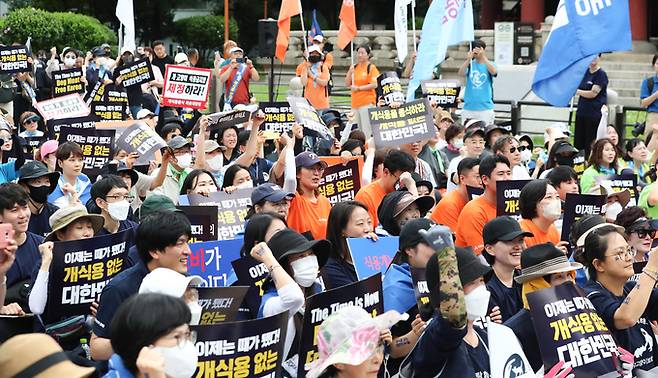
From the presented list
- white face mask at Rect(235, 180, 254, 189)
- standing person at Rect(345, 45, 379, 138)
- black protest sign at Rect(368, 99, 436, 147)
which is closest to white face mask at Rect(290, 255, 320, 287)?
white face mask at Rect(235, 180, 254, 189)

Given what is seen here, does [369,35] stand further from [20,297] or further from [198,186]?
[20,297]

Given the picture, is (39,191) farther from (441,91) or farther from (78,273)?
(441,91)

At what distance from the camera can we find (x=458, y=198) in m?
10.2

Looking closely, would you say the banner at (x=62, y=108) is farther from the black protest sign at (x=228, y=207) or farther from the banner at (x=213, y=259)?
the banner at (x=213, y=259)

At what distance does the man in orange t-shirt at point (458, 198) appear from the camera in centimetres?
1011

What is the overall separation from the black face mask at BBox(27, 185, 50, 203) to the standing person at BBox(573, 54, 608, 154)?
1067cm

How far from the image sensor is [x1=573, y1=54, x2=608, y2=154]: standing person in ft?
61.2

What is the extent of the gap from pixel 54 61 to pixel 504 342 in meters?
22.0

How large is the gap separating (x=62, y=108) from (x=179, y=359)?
12.5 m

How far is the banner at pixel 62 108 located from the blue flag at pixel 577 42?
23.5 ft

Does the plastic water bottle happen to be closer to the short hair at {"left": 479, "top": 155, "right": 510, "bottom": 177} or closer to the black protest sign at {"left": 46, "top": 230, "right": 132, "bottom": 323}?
the black protest sign at {"left": 46, "top": 230, "right": 132, "bottom": 323}

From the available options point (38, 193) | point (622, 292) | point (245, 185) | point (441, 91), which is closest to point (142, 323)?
point (622, 292)

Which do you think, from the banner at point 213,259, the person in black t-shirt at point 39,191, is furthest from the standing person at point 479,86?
the banner at point 213,259

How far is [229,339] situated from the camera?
226 inches
